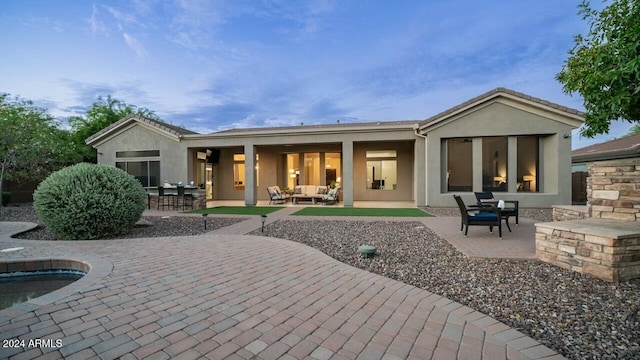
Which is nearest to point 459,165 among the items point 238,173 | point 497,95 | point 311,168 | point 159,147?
point 497,95

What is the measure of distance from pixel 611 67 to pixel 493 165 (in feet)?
30.5

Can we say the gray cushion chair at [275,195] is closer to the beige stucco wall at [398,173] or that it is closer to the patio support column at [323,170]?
the patio support column at [323,170]

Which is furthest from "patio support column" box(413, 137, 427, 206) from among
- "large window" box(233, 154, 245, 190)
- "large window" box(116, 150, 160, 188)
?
"large window" box(116, 150, 160, 188)

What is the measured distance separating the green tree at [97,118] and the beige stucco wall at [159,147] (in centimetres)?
506

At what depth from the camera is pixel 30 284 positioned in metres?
4.26

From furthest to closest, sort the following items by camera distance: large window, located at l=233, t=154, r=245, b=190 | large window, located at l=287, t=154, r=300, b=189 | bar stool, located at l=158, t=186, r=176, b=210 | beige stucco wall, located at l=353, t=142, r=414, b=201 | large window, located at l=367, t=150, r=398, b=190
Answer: large window, located at l=233, t=154, r=245, b=190, large window, located at l=287, t=154, r=300, b=189, large window, located at l=367, t=150, r=398, b=190, beige stucco wall, located at l=353, t=142, r=414, b=201, bar stool, located at l=158, t=186, r=176, b=210

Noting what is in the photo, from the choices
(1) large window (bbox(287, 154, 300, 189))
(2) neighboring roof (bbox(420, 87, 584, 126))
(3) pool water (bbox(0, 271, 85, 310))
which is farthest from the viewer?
(1) large window (bbox(287, 154, 300, 189))

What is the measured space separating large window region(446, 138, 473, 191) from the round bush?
11.7 metres

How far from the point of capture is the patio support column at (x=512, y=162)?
38.0 feet

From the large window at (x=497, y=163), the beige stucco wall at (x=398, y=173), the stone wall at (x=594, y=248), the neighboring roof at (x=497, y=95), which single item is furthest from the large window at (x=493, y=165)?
the stone wall at (x=594, y=248)

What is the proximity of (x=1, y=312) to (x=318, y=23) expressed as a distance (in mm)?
15285

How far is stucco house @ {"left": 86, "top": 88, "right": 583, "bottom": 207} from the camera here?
11.4 m

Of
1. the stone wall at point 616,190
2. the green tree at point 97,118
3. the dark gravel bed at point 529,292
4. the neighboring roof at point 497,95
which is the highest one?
the green tree at point 97,118

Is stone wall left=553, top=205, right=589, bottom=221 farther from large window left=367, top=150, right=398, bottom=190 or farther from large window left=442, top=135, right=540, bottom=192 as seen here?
large window left=367, top=150, right=398, bottom=190
